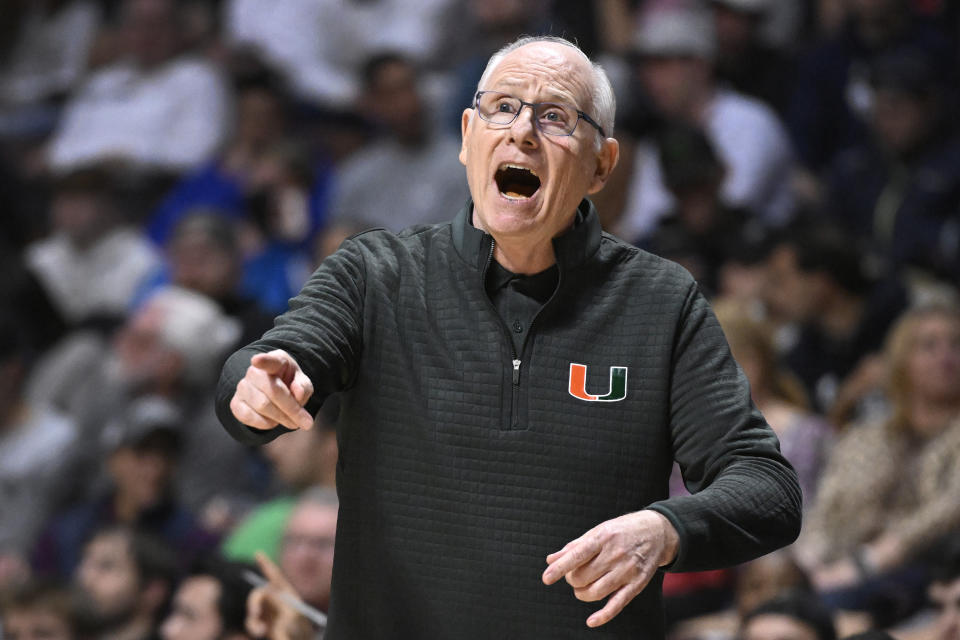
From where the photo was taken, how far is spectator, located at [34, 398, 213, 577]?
5.67m

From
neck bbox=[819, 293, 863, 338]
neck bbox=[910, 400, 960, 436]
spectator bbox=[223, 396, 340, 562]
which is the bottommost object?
spectator bbox=[223, 396, 340, 562]

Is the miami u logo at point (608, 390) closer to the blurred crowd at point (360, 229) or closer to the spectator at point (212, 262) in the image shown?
the blurred crowd at point (360, 229)

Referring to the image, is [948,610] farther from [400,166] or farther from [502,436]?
[400,166]

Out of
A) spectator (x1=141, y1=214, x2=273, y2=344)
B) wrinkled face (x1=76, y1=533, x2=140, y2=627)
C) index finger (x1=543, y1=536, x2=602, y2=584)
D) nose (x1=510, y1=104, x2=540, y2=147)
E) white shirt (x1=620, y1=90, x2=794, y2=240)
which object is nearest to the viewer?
index finger (x1=543, y1=536, x2=602, y2=584)

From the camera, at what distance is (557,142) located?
2.32 meters

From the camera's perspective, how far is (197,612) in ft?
14.1

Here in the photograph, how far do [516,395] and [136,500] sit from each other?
3794 mm

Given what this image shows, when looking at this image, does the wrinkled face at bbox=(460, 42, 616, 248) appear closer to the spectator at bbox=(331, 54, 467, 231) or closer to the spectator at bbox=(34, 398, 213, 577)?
the spectator at bbox=(34, 398, 213, 577)

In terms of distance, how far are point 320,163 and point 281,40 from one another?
0.72 meters

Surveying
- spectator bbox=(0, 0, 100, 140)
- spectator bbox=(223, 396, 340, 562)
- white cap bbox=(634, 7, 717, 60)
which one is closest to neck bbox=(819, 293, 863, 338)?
white cap bbox=(634, 7, 717, 60)

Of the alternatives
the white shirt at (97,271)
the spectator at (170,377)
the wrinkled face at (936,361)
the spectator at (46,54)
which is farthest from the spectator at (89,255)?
the wrinkled face at (936,361)

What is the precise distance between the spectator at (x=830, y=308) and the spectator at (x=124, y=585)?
7.85 feet

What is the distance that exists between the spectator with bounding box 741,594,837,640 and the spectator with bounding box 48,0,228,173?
459cm

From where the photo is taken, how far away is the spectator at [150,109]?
775 cm
